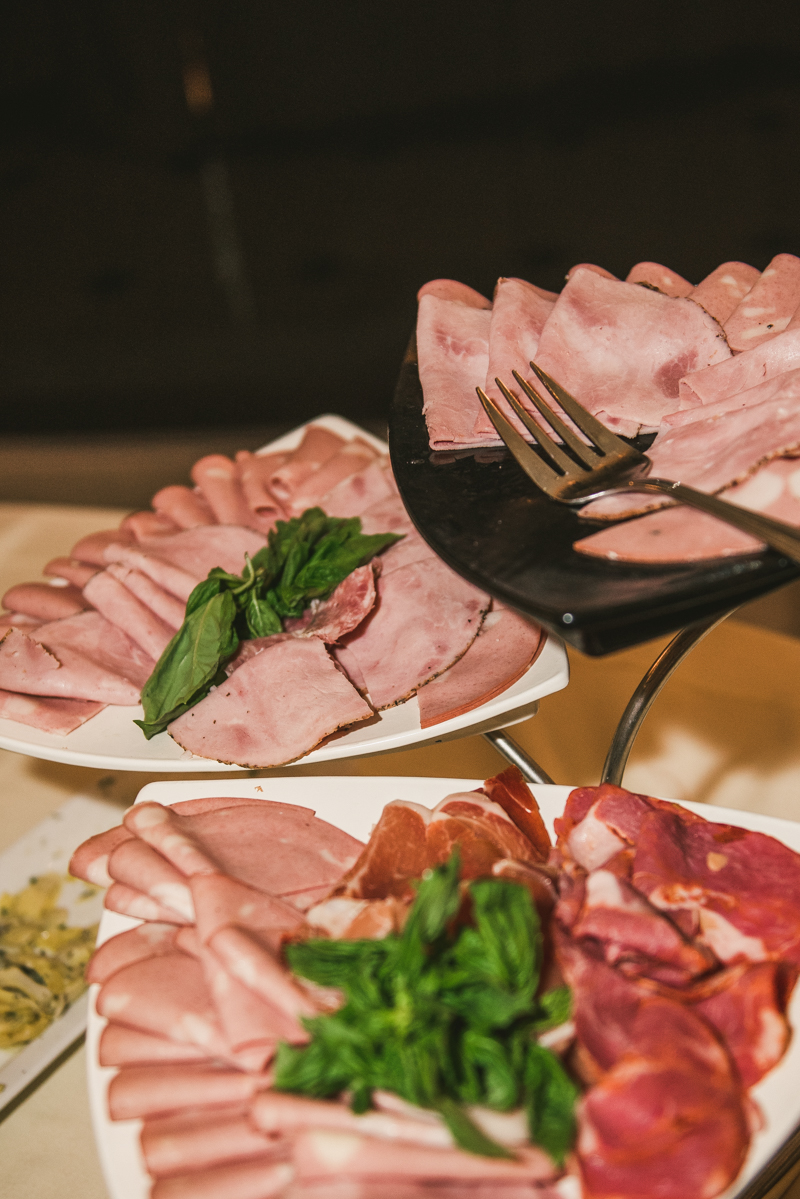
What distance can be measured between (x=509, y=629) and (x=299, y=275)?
350 centimetres

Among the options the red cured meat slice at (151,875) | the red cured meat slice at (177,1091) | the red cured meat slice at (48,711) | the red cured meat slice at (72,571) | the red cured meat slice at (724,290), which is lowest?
the red cured meat slice at (177,1091)

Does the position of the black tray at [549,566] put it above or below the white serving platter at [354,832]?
above

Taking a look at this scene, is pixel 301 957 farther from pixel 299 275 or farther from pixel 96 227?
pixel 96 227

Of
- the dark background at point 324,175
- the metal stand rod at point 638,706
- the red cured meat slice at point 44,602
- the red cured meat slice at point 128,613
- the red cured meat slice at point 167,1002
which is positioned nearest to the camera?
the red cured meat slice at point 167,1002

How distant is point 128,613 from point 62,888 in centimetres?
42

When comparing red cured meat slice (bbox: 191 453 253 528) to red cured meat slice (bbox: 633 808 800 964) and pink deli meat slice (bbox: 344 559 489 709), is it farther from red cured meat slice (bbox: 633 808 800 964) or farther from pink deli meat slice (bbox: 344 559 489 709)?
red cured meat slice (bbox: 633 808 800 964)

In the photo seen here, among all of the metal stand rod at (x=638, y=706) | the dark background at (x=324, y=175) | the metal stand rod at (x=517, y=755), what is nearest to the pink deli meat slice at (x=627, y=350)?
the metal stand rod at (x=638, y=706)

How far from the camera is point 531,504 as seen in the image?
90 cm

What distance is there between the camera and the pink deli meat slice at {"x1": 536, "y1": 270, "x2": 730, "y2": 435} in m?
1.05

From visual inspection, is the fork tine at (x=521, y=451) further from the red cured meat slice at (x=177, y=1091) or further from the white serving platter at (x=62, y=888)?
the white serving platter at (x=62, y=888)

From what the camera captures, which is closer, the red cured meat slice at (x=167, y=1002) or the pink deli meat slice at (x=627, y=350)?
the red cured meat slice at (x=167, y=1002)

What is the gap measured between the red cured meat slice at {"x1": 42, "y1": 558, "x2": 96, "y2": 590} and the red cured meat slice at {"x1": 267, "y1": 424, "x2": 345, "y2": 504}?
35 cm

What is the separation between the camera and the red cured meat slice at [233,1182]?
0.60 meters

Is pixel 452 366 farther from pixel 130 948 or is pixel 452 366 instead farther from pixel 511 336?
pixel 130 948
